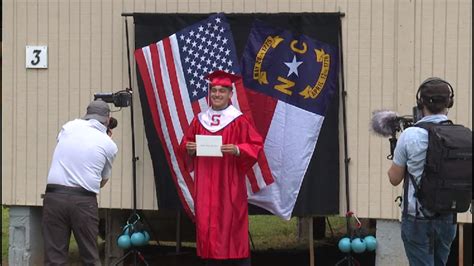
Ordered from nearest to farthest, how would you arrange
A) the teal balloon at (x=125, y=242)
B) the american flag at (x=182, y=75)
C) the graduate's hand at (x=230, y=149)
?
the graduate's hand at (x=230, y=149) → the american flag at (x=182, y=75) → the teal balloon at (x=125, y=242)

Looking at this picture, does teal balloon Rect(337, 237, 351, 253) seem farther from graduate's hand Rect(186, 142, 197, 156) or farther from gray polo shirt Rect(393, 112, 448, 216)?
gray polo shirt Rect(393, 112, 448, 216)

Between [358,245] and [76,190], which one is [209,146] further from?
[358,245]

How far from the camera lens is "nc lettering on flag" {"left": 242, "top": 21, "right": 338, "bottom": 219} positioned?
7.31 metres

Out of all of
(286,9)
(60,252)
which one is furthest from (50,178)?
(286,9)

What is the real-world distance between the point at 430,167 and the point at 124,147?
3.57 metres

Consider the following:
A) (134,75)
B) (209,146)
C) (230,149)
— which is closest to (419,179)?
(230,149)

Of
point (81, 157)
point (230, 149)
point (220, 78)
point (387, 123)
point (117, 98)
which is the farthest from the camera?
point (117, 98)

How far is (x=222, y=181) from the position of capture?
6.82 meters

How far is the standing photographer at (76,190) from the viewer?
6168 millimetres

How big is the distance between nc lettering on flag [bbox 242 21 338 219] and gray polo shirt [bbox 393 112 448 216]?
227 centimetres

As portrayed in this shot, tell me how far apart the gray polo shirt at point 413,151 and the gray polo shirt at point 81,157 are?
2.36 metres

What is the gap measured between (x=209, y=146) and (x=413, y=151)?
214 cm

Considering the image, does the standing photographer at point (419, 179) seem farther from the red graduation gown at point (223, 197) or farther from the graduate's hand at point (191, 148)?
the graduate's hand at point (191, 148)

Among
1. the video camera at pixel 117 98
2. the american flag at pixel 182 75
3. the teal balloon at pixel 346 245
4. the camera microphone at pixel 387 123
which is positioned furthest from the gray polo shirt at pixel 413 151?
the video camera at pixel 117 98
